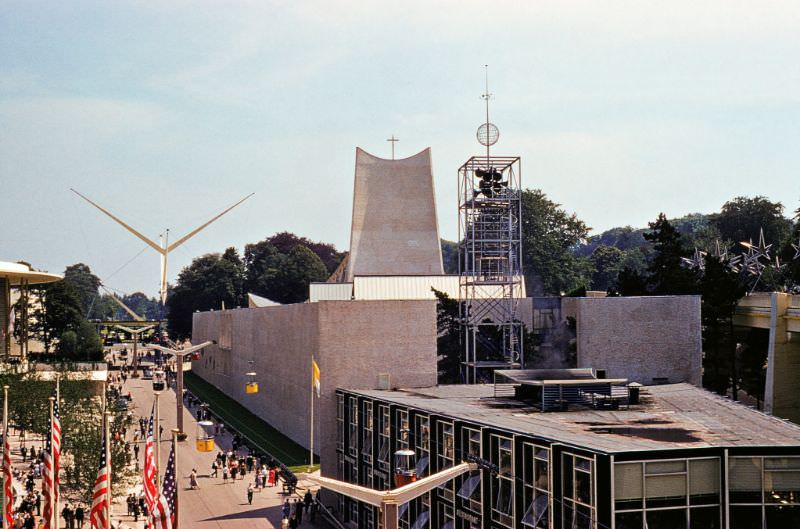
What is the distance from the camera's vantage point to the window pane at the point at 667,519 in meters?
22.9

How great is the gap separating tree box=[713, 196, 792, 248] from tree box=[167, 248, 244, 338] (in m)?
67.4

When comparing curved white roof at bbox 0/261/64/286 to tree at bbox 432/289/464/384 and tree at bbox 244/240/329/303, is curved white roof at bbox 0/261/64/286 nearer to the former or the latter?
tree at bbox 244/240/329/303

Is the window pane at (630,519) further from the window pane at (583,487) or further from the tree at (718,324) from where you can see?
the tree at (718,324)

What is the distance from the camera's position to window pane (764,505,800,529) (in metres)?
23.3

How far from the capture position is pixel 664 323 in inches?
1964

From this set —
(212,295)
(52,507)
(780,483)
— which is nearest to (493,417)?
(780,483)

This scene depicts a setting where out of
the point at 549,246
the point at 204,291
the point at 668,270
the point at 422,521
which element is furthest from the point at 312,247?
the point at 422,521

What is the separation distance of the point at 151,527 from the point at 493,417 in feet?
Result: 36.1

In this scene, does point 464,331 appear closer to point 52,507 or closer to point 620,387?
point 620,387

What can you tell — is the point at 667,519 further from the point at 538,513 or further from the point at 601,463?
the point at 538,513

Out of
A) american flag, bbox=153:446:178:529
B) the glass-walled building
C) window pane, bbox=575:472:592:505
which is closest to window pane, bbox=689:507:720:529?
the glass-walled building

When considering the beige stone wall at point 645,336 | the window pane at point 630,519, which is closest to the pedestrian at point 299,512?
the beige stone wall at point 645,336

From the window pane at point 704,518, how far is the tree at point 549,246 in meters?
94.1

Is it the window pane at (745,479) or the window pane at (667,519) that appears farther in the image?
the window pane at (745,479)
